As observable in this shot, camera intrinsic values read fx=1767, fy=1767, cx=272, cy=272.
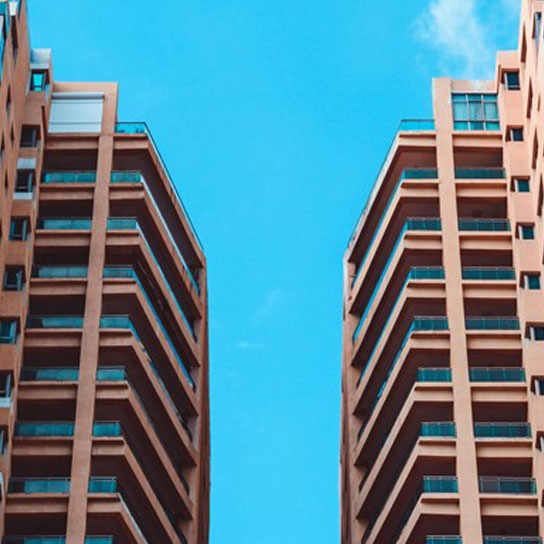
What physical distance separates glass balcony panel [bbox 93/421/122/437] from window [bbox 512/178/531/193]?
28.0 m

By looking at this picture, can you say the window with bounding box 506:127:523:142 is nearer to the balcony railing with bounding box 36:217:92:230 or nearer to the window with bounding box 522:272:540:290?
the window with bounding box 522:272:540:290

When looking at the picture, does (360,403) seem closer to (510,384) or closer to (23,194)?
(510,384)

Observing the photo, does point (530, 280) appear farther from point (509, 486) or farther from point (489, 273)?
point (509, 486)

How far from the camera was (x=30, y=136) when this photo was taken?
106 m

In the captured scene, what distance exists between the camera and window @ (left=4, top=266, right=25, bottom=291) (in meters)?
100

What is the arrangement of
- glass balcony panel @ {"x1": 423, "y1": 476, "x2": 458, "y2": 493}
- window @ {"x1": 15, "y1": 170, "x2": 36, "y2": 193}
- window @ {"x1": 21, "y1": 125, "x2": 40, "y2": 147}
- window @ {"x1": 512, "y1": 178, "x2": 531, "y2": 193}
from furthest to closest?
1. window @ {"x1": 21, "y1": 125, "x2": 40, "y2": 147}
2. window @ {"x1": 512, "y1": 178, "x2": 531, "y2": 193}
3. window @ {"x1": 15, "y1": 170, "x2": 36, "y2": 193}
4. glass balcony panel @ {"x1": 423, "y1": 476, "x2": 458, "y2": 493}

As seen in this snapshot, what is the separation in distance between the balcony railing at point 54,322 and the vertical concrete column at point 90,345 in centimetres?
68

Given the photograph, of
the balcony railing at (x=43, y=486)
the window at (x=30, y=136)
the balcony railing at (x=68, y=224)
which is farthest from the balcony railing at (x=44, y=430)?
the window at (x=30, y=136)

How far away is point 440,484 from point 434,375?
22.8 feet

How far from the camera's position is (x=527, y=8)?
105375 millimetres

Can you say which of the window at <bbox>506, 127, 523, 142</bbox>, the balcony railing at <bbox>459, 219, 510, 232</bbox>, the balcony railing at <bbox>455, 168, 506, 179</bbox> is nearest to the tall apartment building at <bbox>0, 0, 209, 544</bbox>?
the balcony railing at <bbox>455, 168, 506, 179</bbox>

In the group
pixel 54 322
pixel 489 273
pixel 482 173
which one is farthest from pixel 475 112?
pixel 54 322

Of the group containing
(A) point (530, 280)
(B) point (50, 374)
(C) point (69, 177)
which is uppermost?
(C) point (69, 177)

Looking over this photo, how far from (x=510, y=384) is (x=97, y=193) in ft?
90.2
